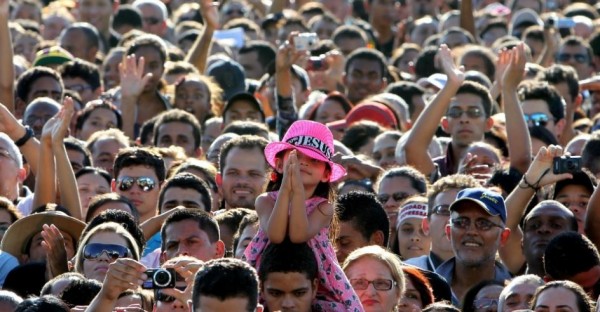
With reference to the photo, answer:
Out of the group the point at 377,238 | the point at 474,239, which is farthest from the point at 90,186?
the point at 474,239

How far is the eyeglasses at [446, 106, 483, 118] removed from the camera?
12492 millimetres

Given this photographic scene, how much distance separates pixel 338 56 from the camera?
15781 mm

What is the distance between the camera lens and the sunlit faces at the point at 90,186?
11.7 meters

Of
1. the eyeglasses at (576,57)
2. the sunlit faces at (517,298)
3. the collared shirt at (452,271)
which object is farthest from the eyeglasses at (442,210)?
the eyeglasses at (576,57)

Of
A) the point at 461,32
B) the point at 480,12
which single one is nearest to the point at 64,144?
the point at 461,32

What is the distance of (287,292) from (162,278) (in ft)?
2.32

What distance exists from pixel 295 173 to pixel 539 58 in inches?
356

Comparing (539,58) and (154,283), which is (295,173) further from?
(539,58)

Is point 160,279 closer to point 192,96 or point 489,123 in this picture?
point 489,123

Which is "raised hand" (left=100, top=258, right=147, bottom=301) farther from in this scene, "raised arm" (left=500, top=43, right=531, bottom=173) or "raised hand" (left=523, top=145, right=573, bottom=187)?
"raised arm" (left=500, top=43, right=531, bottom=173)

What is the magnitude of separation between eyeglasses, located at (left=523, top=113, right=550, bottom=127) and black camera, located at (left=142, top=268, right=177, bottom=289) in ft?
18.8

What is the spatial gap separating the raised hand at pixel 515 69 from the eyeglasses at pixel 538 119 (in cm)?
121

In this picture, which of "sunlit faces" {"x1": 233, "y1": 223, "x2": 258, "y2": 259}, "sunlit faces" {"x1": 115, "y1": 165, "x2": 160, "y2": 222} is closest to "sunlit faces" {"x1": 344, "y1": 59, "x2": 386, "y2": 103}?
"sunlit faces" {"x1": 115, "y1": 165, "x2": 160, "y2": 222}

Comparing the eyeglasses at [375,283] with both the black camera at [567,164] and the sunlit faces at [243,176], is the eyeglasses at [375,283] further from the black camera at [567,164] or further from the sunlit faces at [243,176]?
the sunlit faces at [243,176]
